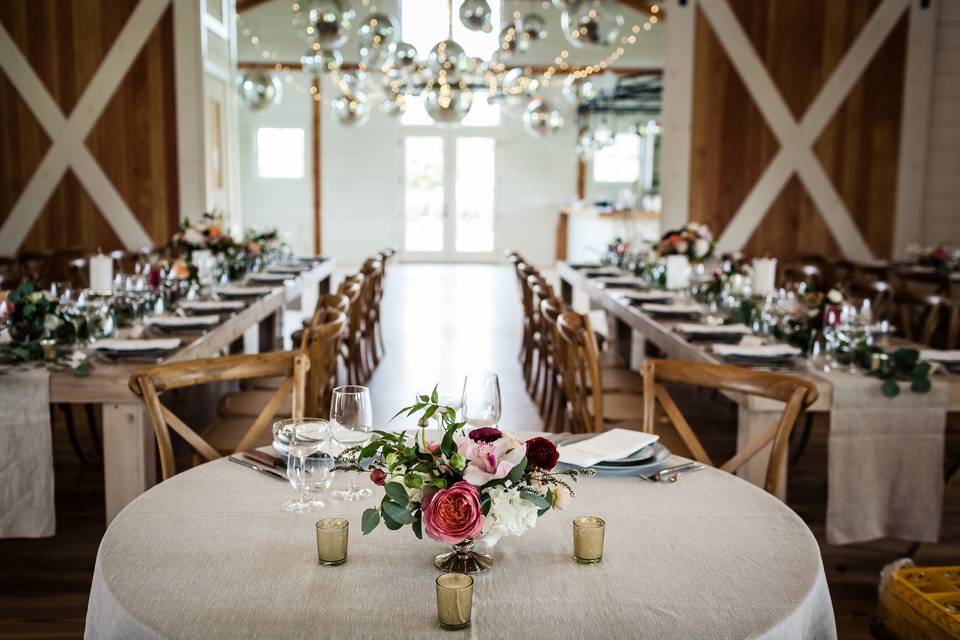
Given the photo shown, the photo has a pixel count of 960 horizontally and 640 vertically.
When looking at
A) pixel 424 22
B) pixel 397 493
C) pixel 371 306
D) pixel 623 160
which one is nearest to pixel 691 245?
pixel 371 306

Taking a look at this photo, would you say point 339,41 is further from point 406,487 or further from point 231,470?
point 406,487

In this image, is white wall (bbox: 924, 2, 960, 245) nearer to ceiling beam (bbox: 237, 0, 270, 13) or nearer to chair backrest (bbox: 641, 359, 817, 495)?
chair backrest (bbox: 641, 359, 817, 495)

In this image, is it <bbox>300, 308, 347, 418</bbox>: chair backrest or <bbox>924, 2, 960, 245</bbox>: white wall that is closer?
<bbox>300, 308, 347, 418</bbox>: chair backrest

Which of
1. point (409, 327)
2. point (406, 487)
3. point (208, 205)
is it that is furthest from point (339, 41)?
point (406, 487)

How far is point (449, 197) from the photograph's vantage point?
17703mm

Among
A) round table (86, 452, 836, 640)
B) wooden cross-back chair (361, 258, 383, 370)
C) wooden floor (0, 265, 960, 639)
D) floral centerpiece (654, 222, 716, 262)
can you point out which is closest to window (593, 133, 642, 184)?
wooden floor (0, 265, 960, 639)

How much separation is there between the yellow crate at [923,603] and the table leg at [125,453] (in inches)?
94.5

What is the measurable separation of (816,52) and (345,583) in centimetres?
829

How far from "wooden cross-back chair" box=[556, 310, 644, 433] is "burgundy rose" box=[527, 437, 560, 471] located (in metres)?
1.73

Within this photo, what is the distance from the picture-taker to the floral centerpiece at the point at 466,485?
1.56m

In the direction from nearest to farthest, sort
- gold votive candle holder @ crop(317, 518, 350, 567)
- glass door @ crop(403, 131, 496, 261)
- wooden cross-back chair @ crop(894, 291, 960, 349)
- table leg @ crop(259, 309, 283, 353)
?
gold votive candle holder @ crop(317, 518, 350, 567) → wooden cross-back chair @ crop(894, 291, 960, 349) → table leg @ crop(259, 309, 283, 353) → glass door @ crop(403, 131, 496, 261)

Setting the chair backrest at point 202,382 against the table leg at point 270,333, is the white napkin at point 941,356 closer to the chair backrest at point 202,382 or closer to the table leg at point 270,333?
the chair backrest at point 202,382

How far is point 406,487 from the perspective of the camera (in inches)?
63.5

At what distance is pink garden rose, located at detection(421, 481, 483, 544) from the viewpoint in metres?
1.55
